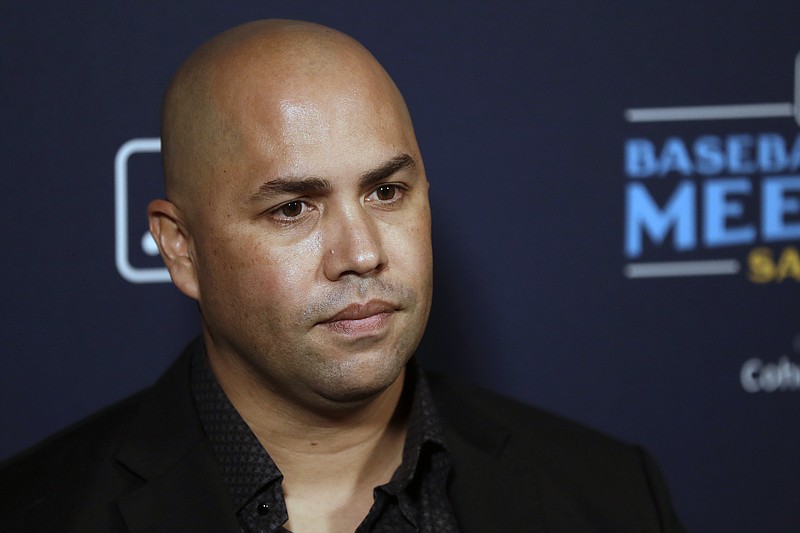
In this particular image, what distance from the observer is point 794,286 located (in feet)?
6.89

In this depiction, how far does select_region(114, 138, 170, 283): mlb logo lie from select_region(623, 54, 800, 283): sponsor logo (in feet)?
2.79

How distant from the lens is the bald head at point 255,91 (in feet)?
4.48

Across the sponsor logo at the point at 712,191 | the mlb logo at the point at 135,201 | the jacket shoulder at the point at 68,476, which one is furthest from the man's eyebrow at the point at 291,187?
the sponsor logo at the point at 712,191

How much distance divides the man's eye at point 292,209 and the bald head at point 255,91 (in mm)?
77

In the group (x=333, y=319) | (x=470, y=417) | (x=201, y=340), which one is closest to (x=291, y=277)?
(x=333, y=319)

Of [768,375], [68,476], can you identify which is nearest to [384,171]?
[68,476]

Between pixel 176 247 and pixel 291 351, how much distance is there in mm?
253

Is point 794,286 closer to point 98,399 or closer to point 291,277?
point 291,277

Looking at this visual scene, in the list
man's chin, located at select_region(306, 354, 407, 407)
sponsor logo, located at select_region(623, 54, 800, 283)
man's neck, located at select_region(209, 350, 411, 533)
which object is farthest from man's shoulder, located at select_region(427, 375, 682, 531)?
sponsor logo, located at select_region(623, 54, 800, 283)

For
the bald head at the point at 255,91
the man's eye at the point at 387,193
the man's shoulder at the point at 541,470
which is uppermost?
the bald head at the point at 255,91

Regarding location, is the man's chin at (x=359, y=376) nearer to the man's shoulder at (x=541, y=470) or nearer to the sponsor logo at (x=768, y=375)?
the man's shoulder at (x=541, y=470)

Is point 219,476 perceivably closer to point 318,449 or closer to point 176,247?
point 318,449

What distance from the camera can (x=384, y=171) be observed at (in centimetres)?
138

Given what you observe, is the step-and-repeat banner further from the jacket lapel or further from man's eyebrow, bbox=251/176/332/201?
man's eyebrow, bbox=251/176/332/201
